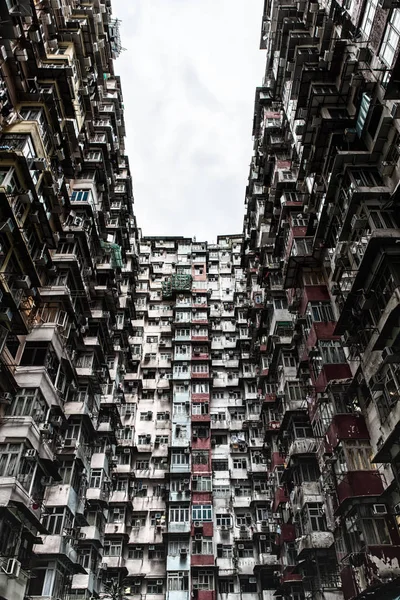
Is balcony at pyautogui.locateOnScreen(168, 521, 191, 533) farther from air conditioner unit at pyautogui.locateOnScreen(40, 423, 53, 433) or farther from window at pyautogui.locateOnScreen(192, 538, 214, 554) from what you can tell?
air conditioner unit at pyautogui.locateOnScreen(40, 423, 53, 433)

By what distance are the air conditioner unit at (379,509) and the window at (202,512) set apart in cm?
2080

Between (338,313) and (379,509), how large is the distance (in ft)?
33.2

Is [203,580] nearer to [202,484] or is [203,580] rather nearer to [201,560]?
[201,560]

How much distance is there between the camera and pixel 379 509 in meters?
20.2

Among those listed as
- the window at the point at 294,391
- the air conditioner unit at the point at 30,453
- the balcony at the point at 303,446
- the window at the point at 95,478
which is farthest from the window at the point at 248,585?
the air conditioner unit at the point at 30,453

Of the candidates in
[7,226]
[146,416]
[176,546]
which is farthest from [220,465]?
[7,226]

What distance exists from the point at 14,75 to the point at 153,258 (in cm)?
3667

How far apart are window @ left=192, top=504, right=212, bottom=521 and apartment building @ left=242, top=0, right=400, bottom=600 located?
7016 millimetres

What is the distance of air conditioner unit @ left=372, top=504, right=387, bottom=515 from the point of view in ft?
65.8

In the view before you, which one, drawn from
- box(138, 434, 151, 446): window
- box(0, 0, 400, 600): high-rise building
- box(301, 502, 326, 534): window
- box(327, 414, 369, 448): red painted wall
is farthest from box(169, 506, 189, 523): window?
box(327, 414, 369, 448): red painted wall

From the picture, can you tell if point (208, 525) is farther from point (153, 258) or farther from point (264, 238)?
point (153, 258)

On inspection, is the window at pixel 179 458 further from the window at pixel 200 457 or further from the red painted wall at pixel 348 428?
the red painted wall at pixel 348 428

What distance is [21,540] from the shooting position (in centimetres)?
2145

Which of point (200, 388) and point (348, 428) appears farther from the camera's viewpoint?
point (200, 388)
